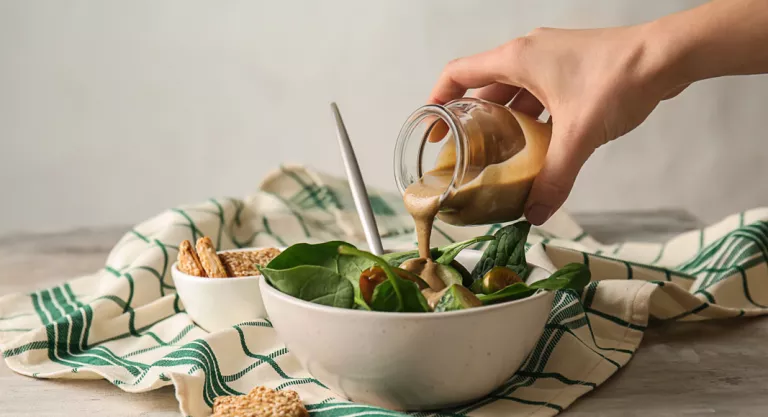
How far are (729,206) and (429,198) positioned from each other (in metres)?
2.58

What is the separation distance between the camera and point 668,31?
0.83 meters

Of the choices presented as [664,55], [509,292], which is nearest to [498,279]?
[509,292]

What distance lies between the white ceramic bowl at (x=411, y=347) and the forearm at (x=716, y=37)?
0.30m

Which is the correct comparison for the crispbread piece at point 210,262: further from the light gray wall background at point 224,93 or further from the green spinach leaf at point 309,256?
the light gray wall background at point 224,93

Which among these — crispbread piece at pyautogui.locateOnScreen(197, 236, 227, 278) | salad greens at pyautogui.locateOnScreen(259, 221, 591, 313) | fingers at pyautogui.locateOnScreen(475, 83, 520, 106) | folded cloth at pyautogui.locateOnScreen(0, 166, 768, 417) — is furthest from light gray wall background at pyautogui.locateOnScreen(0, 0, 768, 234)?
salad greens at pyautogui.locateOnScreen(259, 221, 591, 313)

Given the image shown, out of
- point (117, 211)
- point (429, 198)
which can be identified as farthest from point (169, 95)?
point (429, 198)

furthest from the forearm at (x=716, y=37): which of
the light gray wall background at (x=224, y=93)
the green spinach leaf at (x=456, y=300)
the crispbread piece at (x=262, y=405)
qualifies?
the light gray wall background at (x=224, y=93)

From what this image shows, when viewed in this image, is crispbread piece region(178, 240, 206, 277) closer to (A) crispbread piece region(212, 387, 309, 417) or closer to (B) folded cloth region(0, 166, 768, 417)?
(B) folded cloth region(0, 166, 768, 417)

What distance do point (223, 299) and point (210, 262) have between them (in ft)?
0.18

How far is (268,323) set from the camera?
3.15ft

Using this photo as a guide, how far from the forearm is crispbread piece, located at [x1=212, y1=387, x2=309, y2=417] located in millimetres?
512

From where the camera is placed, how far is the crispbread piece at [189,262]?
101 cm

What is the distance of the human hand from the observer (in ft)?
2.77

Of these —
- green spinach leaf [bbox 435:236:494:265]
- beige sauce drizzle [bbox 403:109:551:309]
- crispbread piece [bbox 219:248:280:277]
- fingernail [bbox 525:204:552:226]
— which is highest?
beige sauce drizzle [bbox 403:109:551:309]
